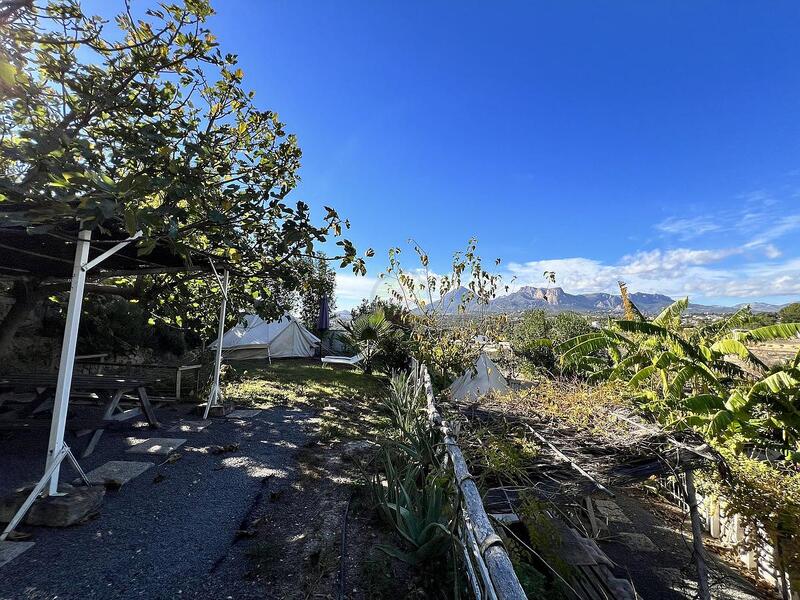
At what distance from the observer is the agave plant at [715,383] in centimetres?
372

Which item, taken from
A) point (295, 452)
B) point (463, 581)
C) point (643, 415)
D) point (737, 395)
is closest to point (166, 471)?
point (295, 452)

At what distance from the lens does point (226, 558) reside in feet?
9.37

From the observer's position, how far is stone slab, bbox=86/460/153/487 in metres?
3.86

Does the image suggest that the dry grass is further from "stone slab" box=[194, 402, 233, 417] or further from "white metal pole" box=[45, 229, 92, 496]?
"stone slab" box=[194, 402, 233, 417]

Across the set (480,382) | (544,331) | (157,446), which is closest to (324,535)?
(157,446)

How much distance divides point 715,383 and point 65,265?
28.6ft

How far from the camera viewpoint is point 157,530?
3.15m

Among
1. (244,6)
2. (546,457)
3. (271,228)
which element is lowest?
(546,457)

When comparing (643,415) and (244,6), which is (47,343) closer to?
(244,6)

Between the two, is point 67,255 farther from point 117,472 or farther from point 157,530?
point 157,530

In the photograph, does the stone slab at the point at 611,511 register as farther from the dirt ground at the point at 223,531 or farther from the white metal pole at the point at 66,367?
the white metal pole at the point at 66,367

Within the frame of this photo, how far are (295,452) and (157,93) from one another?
520 cm

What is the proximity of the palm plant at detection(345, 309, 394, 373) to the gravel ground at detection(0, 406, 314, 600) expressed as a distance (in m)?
7.85

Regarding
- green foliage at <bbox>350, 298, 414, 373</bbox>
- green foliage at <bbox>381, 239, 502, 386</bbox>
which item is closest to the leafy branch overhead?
green foliage at <bbox>381, 239, 502, 386</bbox>
